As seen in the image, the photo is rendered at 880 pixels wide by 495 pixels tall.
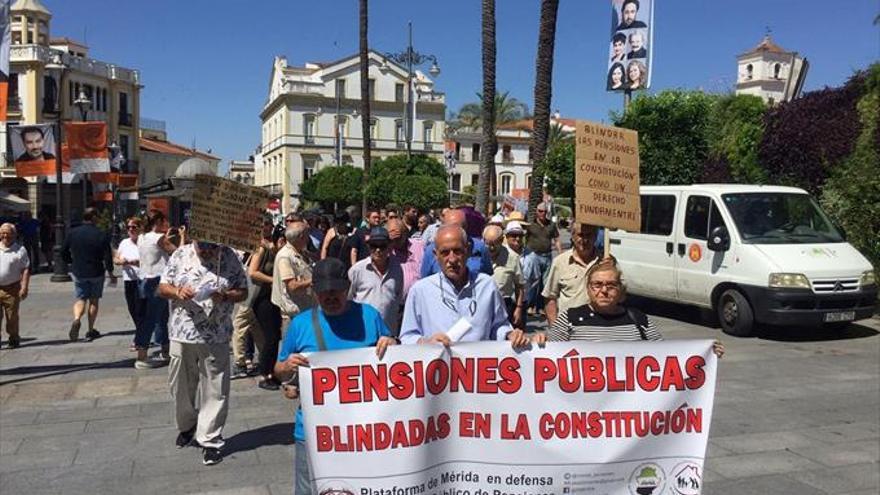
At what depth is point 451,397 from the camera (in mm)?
3445

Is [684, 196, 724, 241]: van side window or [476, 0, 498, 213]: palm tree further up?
[476, 0, 498, 213]: palm tree

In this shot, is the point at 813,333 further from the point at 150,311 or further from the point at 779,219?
the point at 150,311

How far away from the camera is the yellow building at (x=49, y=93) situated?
4834cm

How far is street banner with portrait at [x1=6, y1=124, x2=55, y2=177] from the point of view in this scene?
2005 cm

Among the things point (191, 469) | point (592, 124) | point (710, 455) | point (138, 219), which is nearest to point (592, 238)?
point (592, 124)

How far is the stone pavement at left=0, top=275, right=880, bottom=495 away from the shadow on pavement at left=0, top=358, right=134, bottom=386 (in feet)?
0.07

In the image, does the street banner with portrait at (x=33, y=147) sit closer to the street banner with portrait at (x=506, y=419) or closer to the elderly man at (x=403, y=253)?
the elderly man at (x=403, y=253)

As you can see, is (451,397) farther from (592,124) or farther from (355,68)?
(355,68)

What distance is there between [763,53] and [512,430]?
10569 centimetres

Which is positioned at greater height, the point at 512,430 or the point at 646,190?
the point at 646,190

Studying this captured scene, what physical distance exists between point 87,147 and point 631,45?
14903mm

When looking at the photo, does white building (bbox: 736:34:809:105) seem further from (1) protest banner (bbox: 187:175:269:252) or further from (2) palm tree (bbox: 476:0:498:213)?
(1) protest banner (bbox: 187:175:269:252)

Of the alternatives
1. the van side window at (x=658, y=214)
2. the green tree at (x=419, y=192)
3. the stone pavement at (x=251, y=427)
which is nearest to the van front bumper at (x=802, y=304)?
the stone pavement at (x=251, y=427)

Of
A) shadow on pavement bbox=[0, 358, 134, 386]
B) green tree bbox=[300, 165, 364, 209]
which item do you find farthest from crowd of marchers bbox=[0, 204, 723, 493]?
green tree bbox=[300, 165, 364, 209]
